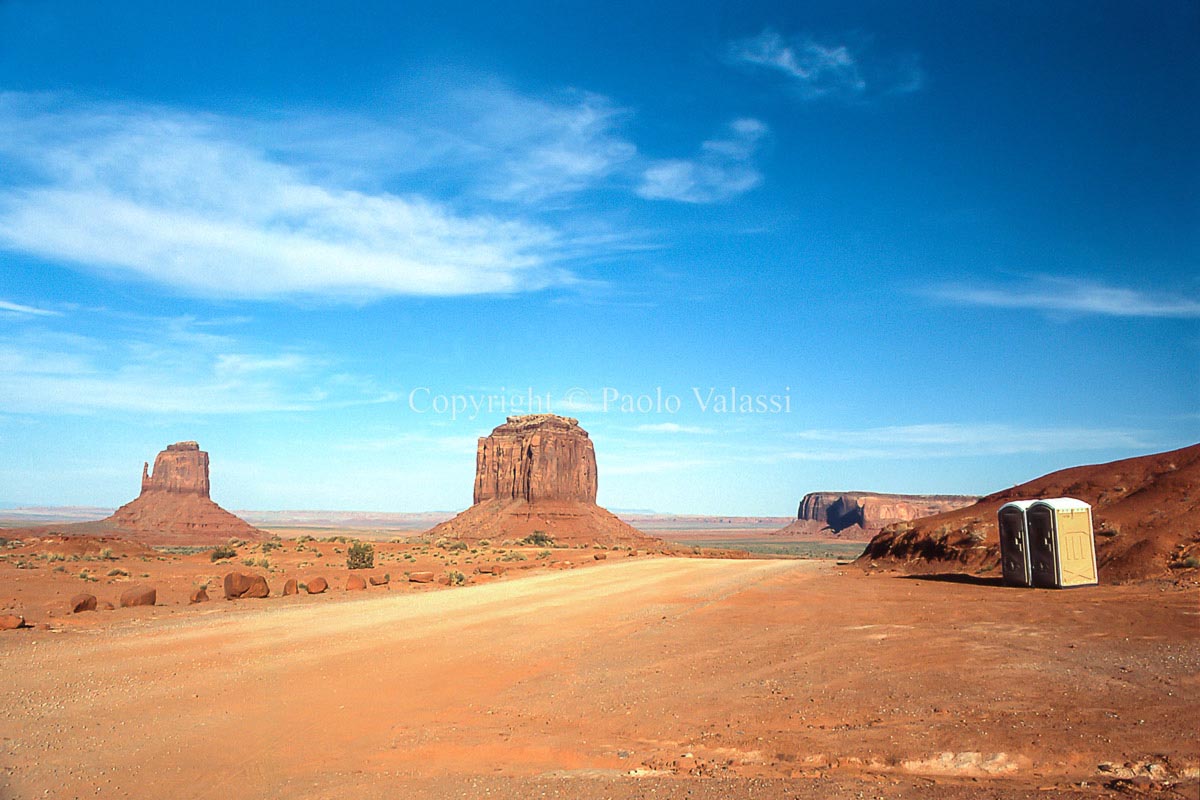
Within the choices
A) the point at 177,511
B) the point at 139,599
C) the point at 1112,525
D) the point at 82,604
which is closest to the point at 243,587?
the point at 139,599

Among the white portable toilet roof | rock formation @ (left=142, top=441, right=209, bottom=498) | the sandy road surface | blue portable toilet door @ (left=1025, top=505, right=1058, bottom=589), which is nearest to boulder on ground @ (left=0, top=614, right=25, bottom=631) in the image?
the sandy road surface

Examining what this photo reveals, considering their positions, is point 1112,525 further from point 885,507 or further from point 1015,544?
point 885,507

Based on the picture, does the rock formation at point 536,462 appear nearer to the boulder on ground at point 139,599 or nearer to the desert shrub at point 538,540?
the desert shrub at point 538,540

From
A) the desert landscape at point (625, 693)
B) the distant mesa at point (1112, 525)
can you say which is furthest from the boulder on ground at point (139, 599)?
the distant mesa at point (1112, 525)

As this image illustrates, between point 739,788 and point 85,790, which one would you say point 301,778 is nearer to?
point 85,790

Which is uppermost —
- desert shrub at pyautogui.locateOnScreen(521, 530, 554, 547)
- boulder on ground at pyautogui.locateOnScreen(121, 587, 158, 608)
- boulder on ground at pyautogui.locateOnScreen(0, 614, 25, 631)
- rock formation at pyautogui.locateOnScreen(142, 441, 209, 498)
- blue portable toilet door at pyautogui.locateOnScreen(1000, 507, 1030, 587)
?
rock formation at pyautogui.locateOnScreen(142, 441, 209, 498)

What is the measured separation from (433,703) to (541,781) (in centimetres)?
307

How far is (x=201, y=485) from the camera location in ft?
449

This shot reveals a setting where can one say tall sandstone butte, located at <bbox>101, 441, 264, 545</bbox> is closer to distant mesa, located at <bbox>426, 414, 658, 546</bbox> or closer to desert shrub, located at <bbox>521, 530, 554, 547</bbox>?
distant mesa, located at <bbox>426, 414, 658, 546</bbox>

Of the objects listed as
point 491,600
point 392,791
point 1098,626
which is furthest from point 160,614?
point 1098,626

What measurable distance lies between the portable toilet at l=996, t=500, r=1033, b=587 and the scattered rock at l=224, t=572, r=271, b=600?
793 inches

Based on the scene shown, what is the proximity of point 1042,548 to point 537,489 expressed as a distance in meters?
101

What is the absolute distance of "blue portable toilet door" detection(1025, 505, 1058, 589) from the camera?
18047 millimetres

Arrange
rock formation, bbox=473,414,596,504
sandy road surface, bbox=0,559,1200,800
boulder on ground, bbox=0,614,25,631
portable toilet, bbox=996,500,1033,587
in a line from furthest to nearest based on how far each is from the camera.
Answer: rock formation, bbox=473,414,596,504, portable toilet, bbox=996,500,1033,587, boulder on ground, bbox=0,614,25,631, sandy road surface, bbox=0,559,1200,800
